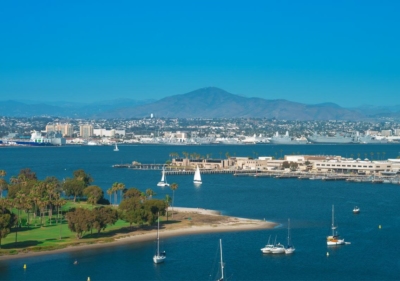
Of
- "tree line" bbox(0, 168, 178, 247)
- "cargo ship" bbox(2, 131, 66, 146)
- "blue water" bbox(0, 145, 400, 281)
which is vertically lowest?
"blue water" bbox(0, 145, 400, 281)

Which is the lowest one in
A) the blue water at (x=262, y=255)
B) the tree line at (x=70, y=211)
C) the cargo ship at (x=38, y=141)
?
the blue water at (x=262, y=255)

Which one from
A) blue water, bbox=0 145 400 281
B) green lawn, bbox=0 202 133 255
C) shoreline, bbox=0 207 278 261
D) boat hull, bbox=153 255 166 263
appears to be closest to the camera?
blue water, bbox=0 145 400 281

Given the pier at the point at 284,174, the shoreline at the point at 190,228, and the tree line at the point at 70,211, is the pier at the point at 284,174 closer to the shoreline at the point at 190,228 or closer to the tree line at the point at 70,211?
the shoreline at the point at 190,228

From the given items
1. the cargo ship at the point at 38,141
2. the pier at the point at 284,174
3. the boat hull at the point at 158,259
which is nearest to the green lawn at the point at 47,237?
the boat hull at the point at 158,259

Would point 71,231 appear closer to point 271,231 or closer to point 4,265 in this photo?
point 4,265

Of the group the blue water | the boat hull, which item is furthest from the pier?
the boat hull

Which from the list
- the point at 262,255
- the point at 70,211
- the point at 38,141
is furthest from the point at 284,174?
the point at 38,141

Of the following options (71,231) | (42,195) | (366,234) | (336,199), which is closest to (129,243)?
(71,231)

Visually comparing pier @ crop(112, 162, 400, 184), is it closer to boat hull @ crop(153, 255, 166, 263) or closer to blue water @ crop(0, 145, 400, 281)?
blue water @ crop(0, 145, 400, 281)
